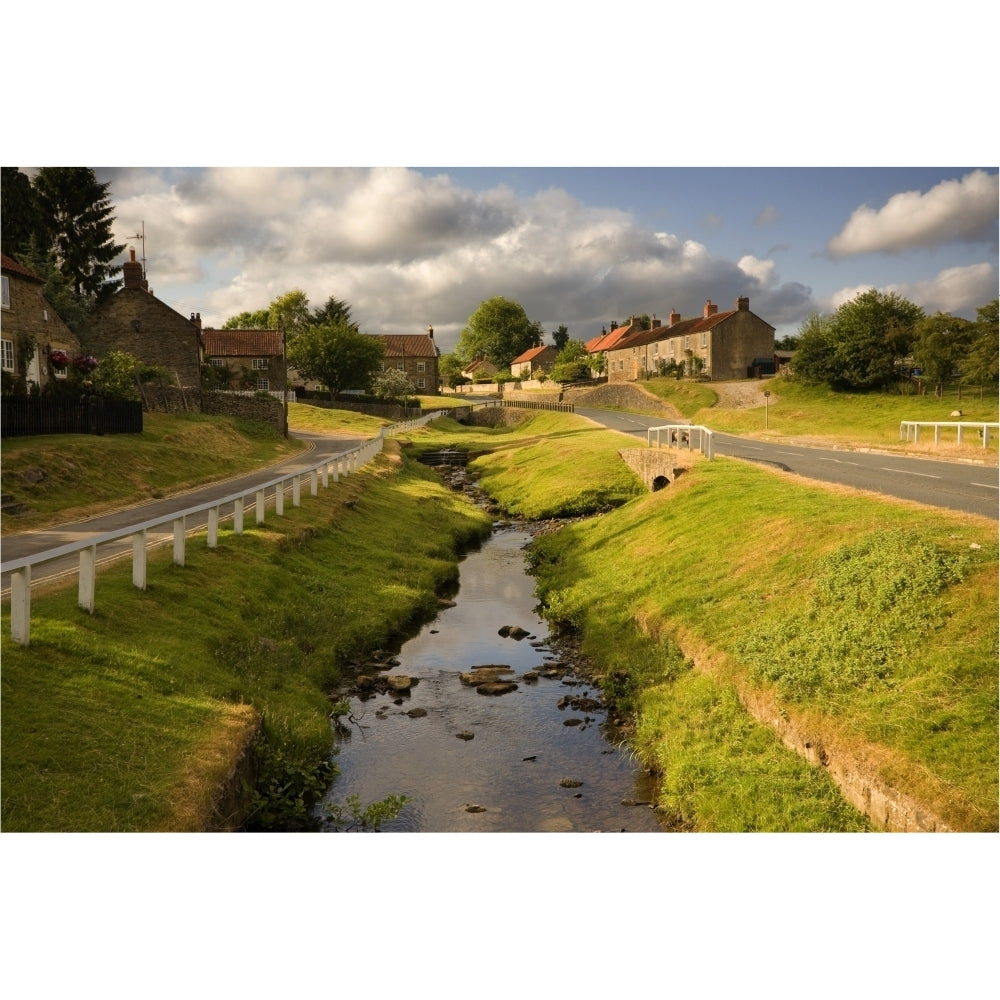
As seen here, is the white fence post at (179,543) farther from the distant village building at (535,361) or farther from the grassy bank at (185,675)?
the distant village building at (535,361)

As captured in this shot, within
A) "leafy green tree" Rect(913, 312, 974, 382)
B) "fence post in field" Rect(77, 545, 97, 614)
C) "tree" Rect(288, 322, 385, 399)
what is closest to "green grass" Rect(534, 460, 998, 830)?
"fence post in field" Rect(77, 545, 97, 614)

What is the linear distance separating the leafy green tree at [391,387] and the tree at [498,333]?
61368mm

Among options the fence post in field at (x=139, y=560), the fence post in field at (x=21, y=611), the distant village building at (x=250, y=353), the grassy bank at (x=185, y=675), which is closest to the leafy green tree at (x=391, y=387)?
the distant village building at (x=250, y=353)

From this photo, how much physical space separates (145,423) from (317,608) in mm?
24011

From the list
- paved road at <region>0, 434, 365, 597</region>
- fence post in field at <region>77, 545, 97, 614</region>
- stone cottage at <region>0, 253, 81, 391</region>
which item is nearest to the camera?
fence post in field at <region>77, 545, 97, 614</region>

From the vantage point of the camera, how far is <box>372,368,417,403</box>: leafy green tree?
9281 cm

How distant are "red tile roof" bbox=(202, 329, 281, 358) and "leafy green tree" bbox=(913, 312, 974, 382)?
59013 mm

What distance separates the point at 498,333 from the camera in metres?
155

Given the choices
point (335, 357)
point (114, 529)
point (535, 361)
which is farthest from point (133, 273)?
point (535, 361)

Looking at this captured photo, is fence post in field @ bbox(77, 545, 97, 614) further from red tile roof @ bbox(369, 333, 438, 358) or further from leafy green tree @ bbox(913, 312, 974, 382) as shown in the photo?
red tile roof @ bbox(369, 333, 438, 358)

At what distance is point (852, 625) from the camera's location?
12.9 meters

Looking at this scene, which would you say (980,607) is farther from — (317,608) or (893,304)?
(893,304)

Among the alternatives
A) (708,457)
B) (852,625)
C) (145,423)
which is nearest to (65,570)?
(852,625)

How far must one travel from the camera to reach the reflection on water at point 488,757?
10992 mm
